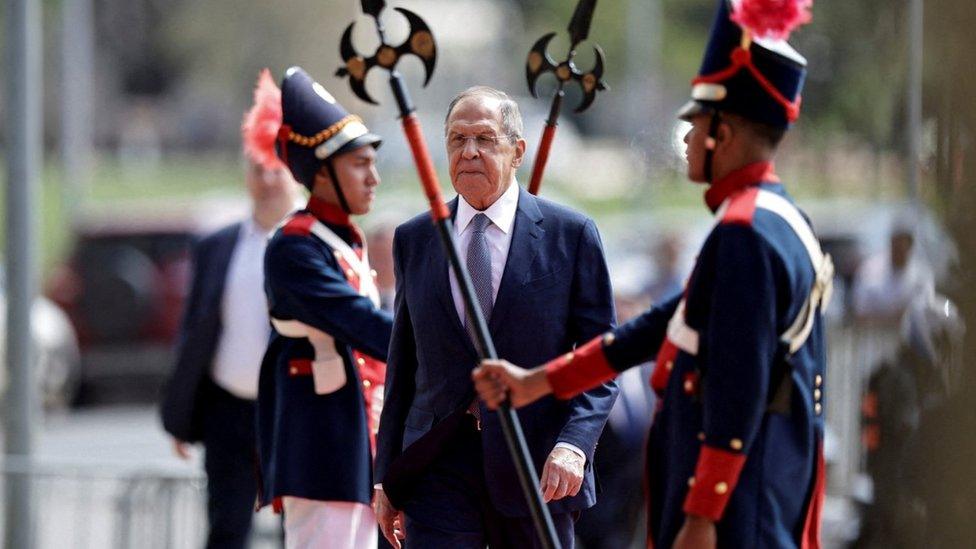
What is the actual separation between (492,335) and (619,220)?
31.8 metres

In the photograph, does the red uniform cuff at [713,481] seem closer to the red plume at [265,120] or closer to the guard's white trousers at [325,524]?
the guard's white trousers at [325,524]

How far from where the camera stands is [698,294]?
4953 mm

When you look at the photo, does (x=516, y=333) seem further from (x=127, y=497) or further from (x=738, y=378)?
(x=127, y=497)

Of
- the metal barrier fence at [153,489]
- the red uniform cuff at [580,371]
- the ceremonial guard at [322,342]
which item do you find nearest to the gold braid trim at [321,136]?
the ceremonial guard at [322,342]

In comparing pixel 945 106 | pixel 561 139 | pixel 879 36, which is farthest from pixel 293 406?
pixel 561 139

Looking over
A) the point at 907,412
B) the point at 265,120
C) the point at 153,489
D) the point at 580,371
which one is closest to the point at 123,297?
the point at 153,489

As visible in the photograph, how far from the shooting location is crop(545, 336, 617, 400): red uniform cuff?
17.0 ft

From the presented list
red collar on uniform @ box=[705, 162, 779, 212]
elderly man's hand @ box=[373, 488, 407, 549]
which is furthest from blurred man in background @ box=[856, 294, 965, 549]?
elderly man's hand @ box=[373, 488, 407, 549]

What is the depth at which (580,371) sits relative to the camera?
520 cm

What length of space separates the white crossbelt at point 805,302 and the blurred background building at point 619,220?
0.43 m

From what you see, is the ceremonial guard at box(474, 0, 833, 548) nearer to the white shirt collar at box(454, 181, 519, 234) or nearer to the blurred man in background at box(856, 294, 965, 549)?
the blurred man in background at box(856, 294, 965, 549)

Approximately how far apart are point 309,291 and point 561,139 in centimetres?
4311

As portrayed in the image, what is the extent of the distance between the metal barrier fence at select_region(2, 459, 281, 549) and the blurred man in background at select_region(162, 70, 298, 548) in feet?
2.68

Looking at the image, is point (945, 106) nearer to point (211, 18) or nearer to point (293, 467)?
point (293, 467)
